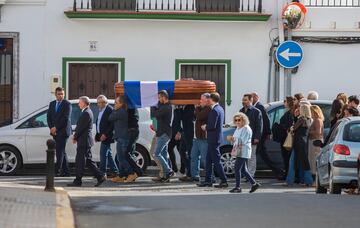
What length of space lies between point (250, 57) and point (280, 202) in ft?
41.1

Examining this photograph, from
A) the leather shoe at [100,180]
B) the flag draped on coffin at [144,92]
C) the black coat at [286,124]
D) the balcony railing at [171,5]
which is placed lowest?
the leather shoe at [100,180]

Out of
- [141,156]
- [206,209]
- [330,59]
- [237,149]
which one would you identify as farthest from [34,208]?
[330,59]

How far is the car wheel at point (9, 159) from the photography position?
2111 centimetres

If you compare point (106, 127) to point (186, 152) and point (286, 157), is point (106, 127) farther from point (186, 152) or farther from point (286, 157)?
point (286, 157)

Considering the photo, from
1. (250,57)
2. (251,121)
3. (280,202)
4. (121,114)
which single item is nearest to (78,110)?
(121,114)

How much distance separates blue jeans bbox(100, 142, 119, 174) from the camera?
64.1 ft

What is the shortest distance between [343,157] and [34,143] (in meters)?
7.60

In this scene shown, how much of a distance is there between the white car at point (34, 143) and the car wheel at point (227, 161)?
1.55m

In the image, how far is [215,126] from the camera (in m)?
18.2

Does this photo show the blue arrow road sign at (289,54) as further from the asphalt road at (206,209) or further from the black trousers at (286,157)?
the asphalt road at (206,209)

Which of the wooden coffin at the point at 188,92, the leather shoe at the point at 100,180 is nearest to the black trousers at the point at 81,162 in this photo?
the leather shoe at the point at 100,180

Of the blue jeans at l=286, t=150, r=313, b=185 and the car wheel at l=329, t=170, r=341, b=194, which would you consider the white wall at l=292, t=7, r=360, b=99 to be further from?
the car wheel at l=329, t=170, r=341, b=194

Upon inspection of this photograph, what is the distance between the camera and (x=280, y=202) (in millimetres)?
14305

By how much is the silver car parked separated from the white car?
197 inches
